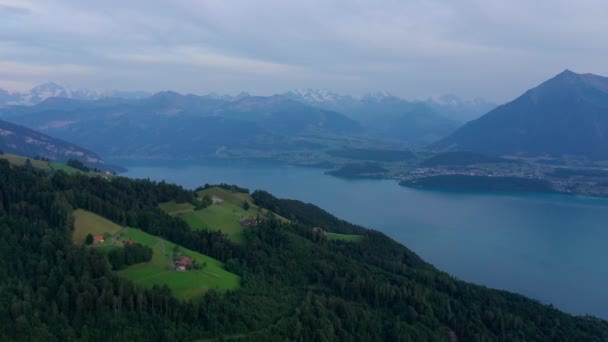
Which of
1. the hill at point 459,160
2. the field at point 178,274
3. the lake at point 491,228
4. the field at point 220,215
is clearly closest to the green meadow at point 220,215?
the field at point 220,215

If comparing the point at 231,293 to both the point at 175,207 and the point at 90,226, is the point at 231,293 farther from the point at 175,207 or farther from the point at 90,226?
the point at 175,207

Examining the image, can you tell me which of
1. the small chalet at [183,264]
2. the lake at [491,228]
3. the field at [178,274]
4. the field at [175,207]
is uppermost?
the field at [175,207]

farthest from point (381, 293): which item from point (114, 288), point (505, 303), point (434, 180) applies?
point (434, 180)

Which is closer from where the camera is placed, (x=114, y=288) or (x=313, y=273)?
(x=114, y=288)

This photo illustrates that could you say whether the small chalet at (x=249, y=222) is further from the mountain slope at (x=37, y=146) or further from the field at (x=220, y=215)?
the mountain slope at (x=37, y=146)

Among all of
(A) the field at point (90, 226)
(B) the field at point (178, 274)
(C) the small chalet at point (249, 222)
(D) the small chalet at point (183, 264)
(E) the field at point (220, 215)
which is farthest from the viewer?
(C) the small chalet at point (249, 222)

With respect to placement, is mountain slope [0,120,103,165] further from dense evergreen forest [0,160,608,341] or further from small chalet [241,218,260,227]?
small chalet [241,218,260,227]

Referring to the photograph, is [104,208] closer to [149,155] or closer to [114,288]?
[114,288]
